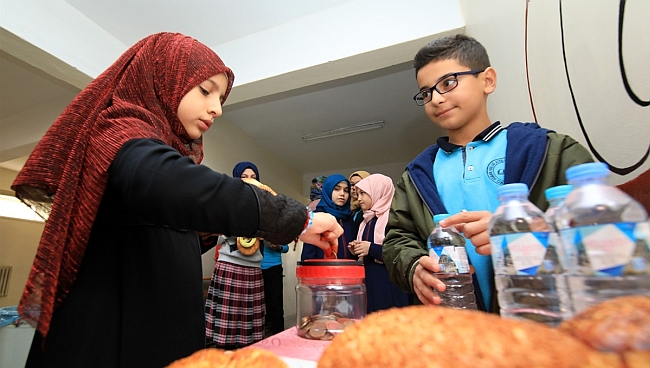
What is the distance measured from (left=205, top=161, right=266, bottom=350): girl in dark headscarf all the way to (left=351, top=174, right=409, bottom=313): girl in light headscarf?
0.77 meters

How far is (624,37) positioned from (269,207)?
69 centimetres

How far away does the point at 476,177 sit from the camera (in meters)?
0.72

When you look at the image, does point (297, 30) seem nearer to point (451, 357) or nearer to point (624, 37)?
point (624, 37)

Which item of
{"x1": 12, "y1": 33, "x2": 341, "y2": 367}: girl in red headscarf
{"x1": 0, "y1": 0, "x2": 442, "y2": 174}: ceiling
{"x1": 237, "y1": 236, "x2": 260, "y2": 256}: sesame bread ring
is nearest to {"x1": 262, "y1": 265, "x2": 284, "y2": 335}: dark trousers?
{"x1": 237, "y1": 236, "x2": 260, "y2": 256}: sesame bread ring

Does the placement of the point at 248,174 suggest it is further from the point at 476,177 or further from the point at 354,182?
the point at 476,177

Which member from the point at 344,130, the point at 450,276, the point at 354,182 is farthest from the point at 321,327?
the point at 344,130

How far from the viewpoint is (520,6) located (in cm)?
101

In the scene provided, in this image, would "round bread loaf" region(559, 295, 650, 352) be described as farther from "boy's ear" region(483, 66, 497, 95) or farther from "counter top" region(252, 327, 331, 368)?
"boy's ear" region(483, 66, 497, 95)

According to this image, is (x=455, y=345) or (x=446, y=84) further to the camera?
(x=446, y=84)

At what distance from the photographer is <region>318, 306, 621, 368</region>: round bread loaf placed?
0.17 m

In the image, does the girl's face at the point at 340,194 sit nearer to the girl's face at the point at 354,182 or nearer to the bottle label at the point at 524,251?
the girl's face at the point at 354,182

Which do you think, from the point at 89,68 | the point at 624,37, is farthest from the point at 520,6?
the point at 89,68

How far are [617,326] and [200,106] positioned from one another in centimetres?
76

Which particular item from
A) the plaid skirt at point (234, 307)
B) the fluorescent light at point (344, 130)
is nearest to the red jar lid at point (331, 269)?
the plaid skirt at point (234, 307)
